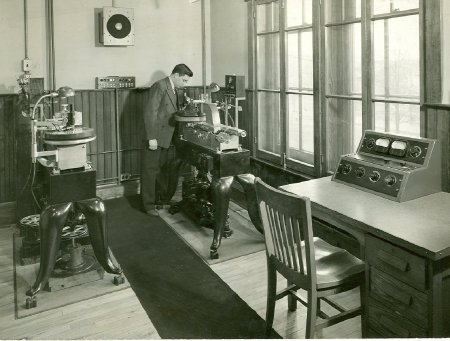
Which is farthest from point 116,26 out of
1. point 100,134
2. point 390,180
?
point 390,180

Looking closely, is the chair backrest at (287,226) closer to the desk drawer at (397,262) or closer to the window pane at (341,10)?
the desk drawer at (397,262)

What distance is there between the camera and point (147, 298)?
10.1ft

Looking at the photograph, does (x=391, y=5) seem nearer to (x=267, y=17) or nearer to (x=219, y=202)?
(x=267, y=17)

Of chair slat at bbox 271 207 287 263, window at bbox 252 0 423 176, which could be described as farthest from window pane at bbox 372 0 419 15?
chair slat at bbox 271 207 287 263

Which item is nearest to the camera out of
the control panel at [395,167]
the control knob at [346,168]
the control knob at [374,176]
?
the control panel at [395,167]

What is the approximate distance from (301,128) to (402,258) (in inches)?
102

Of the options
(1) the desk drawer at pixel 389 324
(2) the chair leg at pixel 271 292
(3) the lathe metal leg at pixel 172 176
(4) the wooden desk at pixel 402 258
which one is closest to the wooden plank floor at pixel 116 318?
(2) the chair leg at pixel 271 292

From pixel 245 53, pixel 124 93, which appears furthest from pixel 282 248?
pixel 124 93

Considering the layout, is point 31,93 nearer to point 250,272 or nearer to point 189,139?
point 189,139

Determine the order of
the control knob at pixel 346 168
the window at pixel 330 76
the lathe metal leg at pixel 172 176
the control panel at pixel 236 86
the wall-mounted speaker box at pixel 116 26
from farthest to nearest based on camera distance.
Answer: the wall-mounted speaker box at pixel 116 26
the lathe metal leg at pixel 172 176
the control panel at pixel 236 86
the window at pixel 330 76
the control knob at pixel 346 168

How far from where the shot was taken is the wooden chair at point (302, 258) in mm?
2092

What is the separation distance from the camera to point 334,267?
2311 mm

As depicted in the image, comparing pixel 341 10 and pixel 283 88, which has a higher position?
pixel 341 10

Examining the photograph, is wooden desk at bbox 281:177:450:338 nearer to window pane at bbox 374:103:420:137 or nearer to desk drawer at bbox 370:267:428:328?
desk drawer at bbox 370:267:428:328
